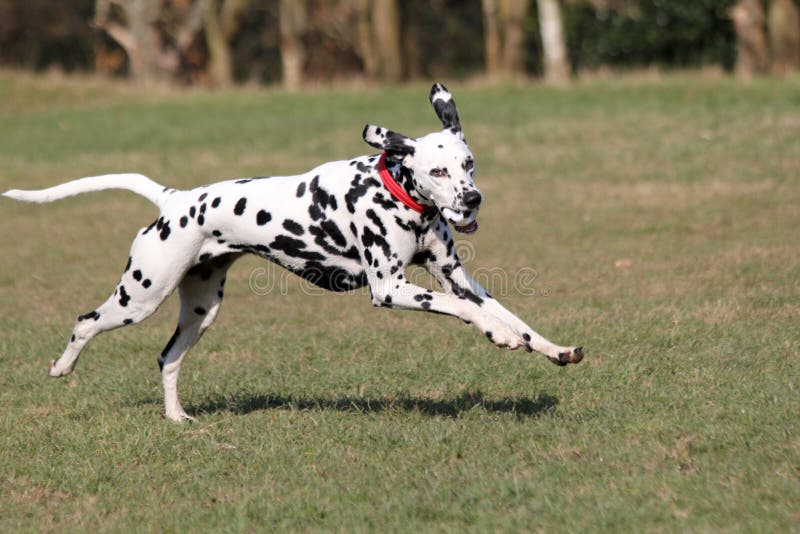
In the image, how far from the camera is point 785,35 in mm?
32594

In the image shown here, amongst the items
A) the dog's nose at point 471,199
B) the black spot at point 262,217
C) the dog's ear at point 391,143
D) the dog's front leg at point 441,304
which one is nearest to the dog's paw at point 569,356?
the dog's front leg at point 441,304

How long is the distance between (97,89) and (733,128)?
19435 millimetres

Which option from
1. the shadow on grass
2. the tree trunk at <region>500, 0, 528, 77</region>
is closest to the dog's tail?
the shadow on grass

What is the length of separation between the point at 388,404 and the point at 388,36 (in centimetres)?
3233

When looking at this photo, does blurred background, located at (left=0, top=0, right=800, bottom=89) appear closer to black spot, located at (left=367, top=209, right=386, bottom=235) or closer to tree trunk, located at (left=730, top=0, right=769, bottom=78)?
tree trunk, located at (left=730, top=0, right=769, bottom=78)

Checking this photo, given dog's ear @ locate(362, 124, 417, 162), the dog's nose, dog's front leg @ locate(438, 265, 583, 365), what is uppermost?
dog's ear @ locate(362, 124, 417, 162)

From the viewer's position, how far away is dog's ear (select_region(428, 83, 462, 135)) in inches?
302

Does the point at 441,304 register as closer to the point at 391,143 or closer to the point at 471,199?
the point at 471,199

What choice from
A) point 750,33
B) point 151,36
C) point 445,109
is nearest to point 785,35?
point 750,33

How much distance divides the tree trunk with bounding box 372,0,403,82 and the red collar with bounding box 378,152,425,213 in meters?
32.4

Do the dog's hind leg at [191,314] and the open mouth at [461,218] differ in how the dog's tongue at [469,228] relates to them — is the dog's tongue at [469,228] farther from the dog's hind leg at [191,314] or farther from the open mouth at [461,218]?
the dog's hind leg at [191,314]

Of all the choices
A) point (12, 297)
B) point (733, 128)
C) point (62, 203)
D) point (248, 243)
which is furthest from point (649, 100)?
point (248, 243)

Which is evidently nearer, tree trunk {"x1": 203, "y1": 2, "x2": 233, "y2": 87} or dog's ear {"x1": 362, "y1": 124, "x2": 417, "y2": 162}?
dog's ear {"x1": 362, "y1": 124, "x2": 417, "y2": 162}

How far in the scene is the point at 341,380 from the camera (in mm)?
9469
